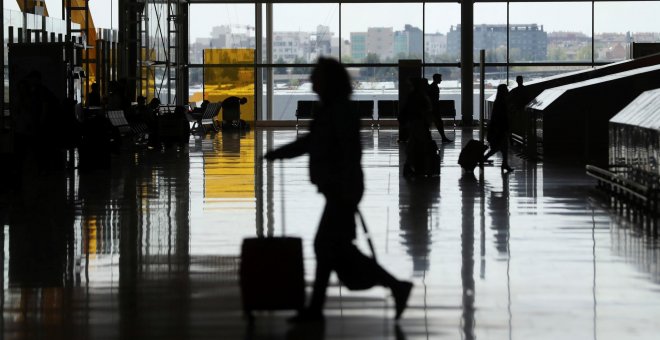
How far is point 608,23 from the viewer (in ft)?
153

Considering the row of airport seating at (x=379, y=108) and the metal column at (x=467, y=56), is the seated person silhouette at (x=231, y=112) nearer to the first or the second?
the row of airport seating at (x=379, y=108)

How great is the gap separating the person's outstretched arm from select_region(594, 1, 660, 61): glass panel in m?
39.8

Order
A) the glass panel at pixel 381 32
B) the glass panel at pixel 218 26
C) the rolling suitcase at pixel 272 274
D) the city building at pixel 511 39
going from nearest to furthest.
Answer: the rolling suitcase at pixel 272 274, the glass panel at pixel 218 26, the city building at pixel 511 39, the glass panel at pixel 381 32

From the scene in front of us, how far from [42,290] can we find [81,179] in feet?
33.4

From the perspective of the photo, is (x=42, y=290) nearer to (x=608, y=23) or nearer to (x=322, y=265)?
(x=322, y=265)

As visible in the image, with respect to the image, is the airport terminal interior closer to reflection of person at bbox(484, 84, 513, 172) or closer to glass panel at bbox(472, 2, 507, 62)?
reflection of person at bbox(484, 84, 513, 172)

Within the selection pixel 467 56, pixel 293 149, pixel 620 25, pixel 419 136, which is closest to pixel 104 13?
pixel 467 56

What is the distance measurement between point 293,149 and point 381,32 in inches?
1595

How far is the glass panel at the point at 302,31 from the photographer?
1818 inches

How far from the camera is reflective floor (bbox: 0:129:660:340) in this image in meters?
7.52

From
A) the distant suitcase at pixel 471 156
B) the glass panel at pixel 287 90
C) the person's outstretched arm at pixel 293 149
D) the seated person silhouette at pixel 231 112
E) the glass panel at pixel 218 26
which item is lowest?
the distant suitcase at pixel 471 156

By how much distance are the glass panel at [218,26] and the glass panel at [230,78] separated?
7.64 feet

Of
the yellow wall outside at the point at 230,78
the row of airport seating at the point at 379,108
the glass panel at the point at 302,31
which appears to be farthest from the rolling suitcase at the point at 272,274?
the glass panel at the point at 302,31

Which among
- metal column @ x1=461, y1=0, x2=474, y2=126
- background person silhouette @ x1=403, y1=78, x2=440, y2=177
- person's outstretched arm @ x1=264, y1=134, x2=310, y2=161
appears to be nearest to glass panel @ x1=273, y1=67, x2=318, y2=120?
metal column @ x1=461, y1=0, x2=474, y2=126
